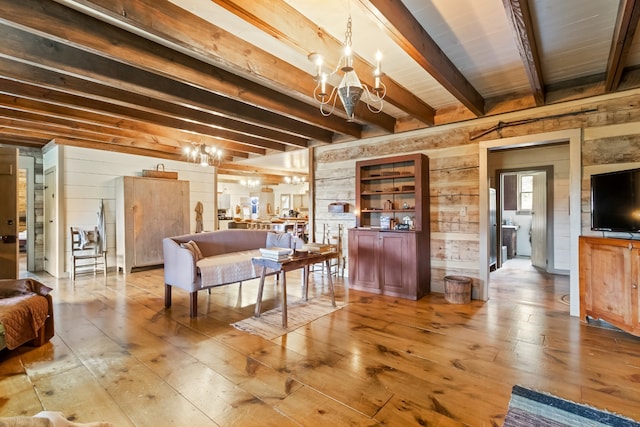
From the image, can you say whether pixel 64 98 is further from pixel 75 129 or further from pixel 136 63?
pixel 136 63

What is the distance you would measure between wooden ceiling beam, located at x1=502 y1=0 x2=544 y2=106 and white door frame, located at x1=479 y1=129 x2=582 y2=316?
2.33 feet

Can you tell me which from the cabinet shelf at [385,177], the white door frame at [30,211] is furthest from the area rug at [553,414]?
the white door frame at [30,211]

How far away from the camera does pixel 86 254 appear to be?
19.6 ft

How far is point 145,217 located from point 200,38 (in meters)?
4.62

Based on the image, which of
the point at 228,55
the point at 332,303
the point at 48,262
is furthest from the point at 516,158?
the point at 48,262

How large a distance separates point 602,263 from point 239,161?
7.15m

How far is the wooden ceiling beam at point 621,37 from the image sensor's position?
2.07 m

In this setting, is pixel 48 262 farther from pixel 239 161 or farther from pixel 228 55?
pixel 228 55

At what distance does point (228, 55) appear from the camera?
2551 mm

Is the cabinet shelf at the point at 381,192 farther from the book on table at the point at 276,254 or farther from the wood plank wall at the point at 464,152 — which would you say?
the book on table at the point at 276,254

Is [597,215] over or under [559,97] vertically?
under

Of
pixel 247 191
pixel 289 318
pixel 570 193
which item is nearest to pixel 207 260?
pixel 289 318

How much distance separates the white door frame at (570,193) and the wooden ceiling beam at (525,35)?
0.71 m

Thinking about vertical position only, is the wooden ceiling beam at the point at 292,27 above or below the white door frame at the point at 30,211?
above
